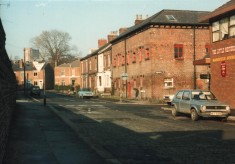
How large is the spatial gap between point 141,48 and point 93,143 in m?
33.1

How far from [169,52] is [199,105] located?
76.7 ft

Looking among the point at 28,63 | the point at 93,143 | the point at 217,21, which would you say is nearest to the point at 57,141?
the point at 93,143

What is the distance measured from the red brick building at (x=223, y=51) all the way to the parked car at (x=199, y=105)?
550 centimetres

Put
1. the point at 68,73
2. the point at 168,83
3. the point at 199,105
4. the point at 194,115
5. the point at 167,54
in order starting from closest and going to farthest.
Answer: the point at 199,105, the point at 194,115, the point at 168,83, the point at 167,54, the point at 68,73

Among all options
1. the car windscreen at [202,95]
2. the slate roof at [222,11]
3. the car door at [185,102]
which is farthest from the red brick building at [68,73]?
the car windscreen at [202,95]

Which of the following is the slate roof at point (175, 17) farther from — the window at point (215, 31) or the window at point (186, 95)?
the window at point (186, 95)

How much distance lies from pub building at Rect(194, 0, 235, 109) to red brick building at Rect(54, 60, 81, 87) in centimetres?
7995

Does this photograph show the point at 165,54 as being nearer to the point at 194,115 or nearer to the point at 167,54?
the point at 167,54

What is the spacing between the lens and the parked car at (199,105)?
18.3 metres

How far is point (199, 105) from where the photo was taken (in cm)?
1852

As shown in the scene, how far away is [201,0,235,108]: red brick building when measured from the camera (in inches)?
966

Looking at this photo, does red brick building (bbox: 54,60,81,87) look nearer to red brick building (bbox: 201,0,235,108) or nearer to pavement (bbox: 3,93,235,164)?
red brick building (bbox: 201,0,235,108)

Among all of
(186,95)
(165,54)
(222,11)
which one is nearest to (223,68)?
(222,11)

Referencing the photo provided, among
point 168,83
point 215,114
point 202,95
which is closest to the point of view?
point 215,114
